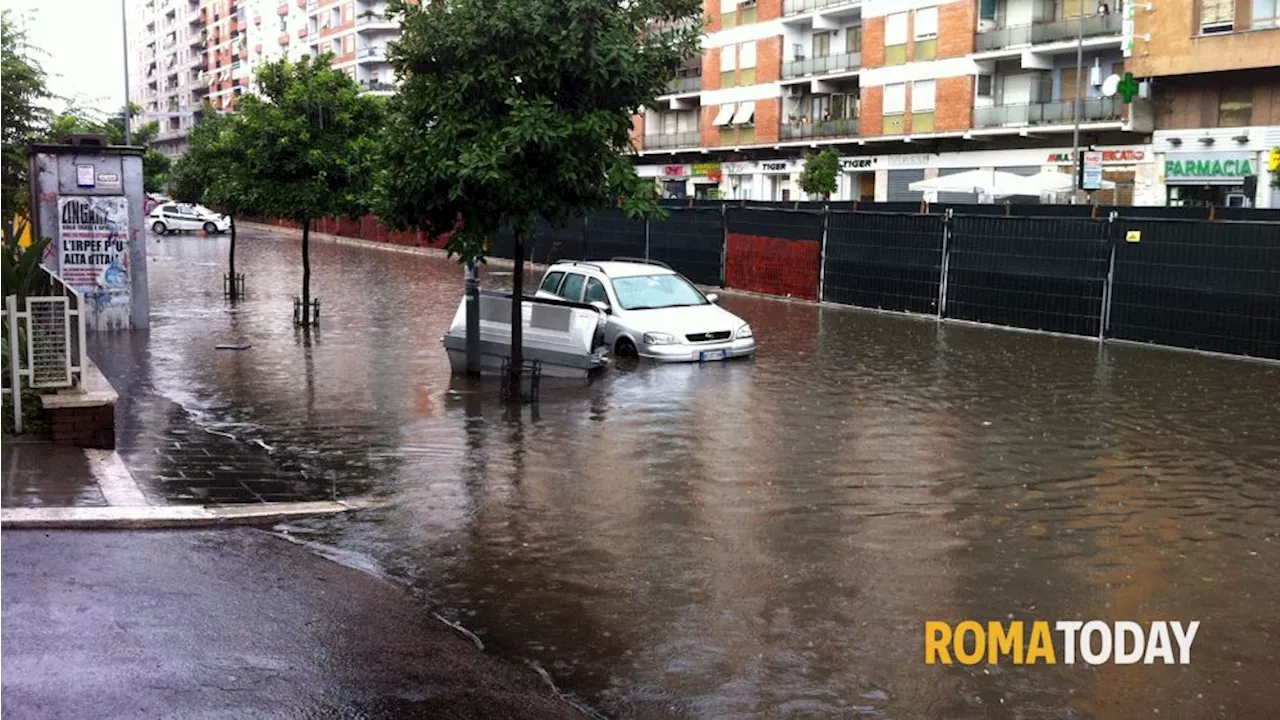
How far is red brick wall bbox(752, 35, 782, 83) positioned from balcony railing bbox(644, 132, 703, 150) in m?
5.43

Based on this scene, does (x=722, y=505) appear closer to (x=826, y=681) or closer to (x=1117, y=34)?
(x=826, y=681)

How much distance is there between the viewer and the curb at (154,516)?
755 cm

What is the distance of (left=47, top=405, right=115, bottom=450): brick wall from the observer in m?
9.80

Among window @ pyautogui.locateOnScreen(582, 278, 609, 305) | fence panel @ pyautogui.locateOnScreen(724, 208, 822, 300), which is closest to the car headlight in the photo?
window @ pyautogui.locateOnScreen(582, 278, 609, 305)

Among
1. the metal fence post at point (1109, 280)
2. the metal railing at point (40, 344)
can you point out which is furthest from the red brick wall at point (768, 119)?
the metal railing at point (40, 344)

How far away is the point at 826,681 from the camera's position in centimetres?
582

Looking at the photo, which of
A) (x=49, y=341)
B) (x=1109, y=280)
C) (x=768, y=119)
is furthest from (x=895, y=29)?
(x=49, y=341)

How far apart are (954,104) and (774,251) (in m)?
21.5

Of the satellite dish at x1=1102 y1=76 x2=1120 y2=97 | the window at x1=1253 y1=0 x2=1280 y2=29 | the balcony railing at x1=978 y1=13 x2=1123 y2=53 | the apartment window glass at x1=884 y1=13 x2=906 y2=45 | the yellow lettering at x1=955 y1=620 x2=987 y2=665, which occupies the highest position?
the apartment window glass at x1=884 y1=13 x2=906 y2=45

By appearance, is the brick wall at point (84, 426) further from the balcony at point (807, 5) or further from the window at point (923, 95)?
the balcony at point (807, 5)

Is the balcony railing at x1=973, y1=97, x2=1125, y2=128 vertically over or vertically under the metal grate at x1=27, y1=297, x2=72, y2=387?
over

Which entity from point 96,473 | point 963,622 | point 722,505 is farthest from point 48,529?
point 963,622

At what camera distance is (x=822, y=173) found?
48.8 metres

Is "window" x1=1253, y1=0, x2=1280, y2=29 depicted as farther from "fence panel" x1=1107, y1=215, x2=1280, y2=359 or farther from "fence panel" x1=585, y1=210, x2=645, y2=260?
"fence panel" x1=1107, y1=215, x2=1280, y2=359
